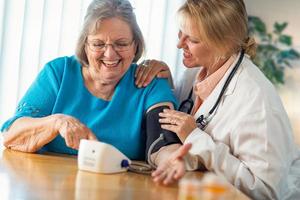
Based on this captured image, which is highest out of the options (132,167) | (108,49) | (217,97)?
(108,49)

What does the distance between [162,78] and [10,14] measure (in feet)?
3.12

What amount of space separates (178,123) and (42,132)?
1.42ft

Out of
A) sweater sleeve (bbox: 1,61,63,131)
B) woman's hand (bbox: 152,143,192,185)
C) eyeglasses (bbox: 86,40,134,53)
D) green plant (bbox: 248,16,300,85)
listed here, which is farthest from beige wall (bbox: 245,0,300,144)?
woman's hand (bbox: 152,143,192,185)

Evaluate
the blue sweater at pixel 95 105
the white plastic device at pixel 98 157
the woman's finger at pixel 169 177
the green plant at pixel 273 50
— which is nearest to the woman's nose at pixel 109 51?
the blue sweater at pixel 95 105

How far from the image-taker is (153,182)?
1120 millimetres

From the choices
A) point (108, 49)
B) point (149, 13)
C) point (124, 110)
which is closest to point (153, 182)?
point (124, 110)

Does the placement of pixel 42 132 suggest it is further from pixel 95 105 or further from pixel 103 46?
pixel 103 46

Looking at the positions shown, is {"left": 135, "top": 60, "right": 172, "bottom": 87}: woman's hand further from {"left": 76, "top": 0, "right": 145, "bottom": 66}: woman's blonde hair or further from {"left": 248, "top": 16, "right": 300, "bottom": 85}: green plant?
{"left": 248, "top": 16, "right": 300, "bottom": 85}: green plant

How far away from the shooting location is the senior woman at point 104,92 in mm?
1534

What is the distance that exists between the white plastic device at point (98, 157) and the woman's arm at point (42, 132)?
142 mm

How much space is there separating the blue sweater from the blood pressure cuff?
0.12 ft

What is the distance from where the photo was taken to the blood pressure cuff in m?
1.46

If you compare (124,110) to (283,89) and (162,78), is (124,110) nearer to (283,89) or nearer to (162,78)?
(162,78)

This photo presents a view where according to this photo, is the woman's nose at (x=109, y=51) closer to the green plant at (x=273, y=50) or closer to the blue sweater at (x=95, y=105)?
the blue sweater at (x=95, y=105)
